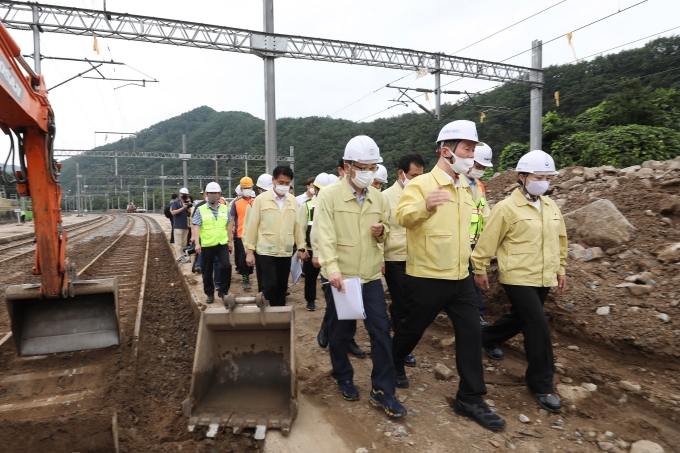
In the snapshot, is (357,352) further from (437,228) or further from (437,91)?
(437,91)

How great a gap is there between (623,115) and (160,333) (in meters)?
14.8

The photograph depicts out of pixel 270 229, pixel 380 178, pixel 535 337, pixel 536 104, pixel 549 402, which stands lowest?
pixel 549 402

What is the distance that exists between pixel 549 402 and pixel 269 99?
12043mm

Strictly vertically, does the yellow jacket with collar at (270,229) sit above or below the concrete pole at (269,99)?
below

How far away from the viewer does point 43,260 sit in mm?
4328

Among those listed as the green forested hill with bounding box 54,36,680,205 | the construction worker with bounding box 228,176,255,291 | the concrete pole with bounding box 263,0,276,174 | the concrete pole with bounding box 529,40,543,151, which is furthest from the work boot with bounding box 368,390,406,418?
the concrete pole with bounding box 529,40,543,151

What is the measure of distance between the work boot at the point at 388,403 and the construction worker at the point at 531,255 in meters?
1.13

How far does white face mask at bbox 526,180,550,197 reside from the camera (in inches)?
141

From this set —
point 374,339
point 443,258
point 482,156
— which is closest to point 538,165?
point 482,156

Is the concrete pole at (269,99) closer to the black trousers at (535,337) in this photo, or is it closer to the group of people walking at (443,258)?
the group of people walking at (443,258)

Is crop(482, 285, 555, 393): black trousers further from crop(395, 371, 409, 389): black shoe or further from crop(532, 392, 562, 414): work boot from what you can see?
crop(395, 371, 409, 389): black shoe

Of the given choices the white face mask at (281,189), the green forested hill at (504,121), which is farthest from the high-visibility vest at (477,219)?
the green forested hill at (504,121)

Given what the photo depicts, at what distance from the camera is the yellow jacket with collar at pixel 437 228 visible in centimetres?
316

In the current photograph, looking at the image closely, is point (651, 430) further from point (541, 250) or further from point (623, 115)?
point (623, 115)
